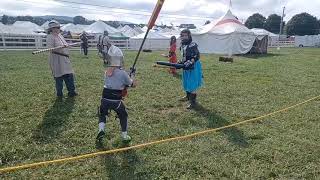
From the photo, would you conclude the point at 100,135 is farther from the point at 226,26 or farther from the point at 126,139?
the point at 226,26

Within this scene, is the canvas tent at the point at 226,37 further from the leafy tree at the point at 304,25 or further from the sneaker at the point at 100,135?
the leafy tree at the point at 304,25

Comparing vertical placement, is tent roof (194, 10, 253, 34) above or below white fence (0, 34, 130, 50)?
above

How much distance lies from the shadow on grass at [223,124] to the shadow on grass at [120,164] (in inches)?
71.0

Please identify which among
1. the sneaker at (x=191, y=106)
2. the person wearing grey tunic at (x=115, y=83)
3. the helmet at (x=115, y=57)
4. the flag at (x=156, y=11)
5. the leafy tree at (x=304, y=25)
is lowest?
the sneaker at (x=191, y=106)

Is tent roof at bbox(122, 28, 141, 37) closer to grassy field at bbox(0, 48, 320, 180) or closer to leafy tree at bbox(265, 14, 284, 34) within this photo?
leafy tree at bbox(265, 14, 284, 34)

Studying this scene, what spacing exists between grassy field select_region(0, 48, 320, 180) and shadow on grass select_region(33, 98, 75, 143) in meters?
0.02

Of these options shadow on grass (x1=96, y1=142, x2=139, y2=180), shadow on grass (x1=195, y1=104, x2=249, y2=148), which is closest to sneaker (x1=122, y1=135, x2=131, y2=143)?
shadow on grass (x1=96, y1=142, x2=139, y2=180)

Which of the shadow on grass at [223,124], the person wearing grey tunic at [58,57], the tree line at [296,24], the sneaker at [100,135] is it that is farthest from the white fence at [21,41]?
the tree line at [296,24]

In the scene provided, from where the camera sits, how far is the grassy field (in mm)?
4980

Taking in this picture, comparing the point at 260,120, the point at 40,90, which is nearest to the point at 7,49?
the point at 40,90

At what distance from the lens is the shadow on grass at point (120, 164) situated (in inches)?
189

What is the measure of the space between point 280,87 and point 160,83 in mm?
3818

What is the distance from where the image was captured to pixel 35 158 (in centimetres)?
531

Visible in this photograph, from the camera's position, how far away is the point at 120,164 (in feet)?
16.8
